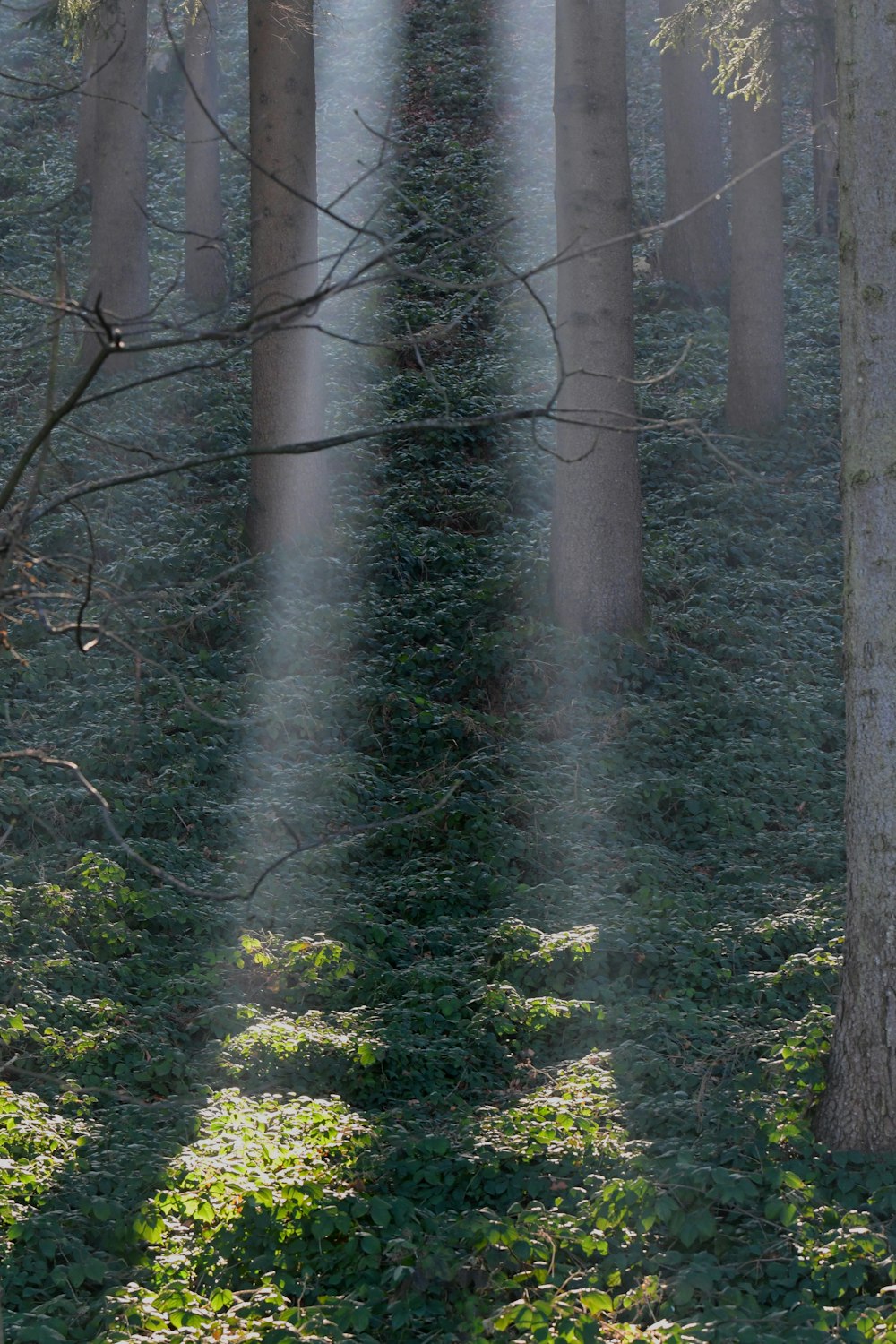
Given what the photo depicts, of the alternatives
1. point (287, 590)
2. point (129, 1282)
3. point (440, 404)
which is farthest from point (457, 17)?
point (129, 1282)

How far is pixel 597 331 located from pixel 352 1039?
566 centimetres

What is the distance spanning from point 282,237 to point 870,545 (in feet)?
22.6

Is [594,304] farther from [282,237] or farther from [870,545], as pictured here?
[870,545]

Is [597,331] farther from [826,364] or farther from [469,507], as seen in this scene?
[826,364]

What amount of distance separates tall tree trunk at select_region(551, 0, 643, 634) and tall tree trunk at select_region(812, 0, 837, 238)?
16.0ft

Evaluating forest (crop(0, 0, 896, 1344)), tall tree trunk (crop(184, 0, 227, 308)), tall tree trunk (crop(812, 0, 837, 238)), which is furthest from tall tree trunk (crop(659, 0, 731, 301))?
tall tree trunk (crop(184, 0, 227, 308))

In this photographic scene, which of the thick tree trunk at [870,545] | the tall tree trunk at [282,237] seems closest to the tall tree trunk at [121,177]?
the tall tree trunk at [282,237]

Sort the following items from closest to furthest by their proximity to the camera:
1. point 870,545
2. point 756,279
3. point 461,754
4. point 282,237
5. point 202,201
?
point 870,545
point 461,754
point 282,237
point 756,279
point 202,201

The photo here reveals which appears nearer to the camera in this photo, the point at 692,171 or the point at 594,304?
the point at 594,304

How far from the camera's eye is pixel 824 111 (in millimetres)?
16078

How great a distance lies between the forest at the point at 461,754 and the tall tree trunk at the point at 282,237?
4 centimetres

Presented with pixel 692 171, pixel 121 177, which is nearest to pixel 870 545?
pixel 121 177

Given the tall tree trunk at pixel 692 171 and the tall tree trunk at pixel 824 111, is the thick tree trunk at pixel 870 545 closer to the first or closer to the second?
the tall tree trunk at pixel 824 111

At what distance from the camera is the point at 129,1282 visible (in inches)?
172
